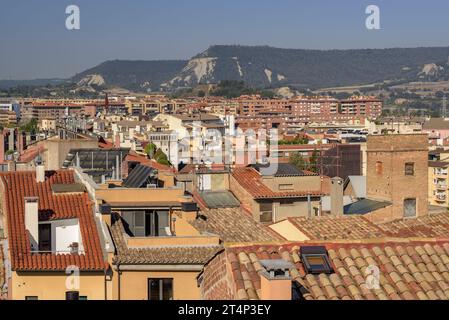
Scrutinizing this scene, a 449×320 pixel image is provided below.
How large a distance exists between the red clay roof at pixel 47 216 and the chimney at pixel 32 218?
0.10 m

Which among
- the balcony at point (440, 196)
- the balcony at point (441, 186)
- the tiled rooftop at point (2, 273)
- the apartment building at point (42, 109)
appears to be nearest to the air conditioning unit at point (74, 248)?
the tiled rooftop at point (2, 273)

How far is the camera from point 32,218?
13117mm

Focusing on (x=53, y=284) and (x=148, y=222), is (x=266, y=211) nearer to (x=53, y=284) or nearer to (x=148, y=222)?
(x=148, y=222)

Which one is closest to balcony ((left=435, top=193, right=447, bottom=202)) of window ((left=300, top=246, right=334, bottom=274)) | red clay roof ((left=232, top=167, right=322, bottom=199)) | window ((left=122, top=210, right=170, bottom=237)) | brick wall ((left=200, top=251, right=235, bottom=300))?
red clay roof ((left=232, top=167, right=322, bottom=199))

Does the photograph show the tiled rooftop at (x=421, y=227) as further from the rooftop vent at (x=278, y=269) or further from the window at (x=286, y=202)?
the rooftop vent at (x=278, y=269)

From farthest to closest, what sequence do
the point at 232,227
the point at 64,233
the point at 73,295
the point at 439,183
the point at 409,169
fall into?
the point at 439,183 < the point at 409,169 < the point at 232,227 < the point at 64,233 < the point at 73,295

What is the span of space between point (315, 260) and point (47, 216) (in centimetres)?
626

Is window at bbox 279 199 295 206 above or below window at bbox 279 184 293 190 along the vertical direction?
below

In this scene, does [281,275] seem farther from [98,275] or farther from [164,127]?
[164,127]

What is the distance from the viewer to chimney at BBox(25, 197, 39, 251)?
13.0 meters

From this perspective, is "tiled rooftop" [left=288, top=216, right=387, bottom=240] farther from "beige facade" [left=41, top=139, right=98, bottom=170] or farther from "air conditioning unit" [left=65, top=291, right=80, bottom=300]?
"beige facade" [left=41, top=139, right=98, bottom=170]

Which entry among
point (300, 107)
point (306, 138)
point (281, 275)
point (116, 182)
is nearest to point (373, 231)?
A: point (116, 182)

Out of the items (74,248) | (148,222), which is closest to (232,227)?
(148,222)

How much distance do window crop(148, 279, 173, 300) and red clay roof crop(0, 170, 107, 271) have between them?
59 cm
